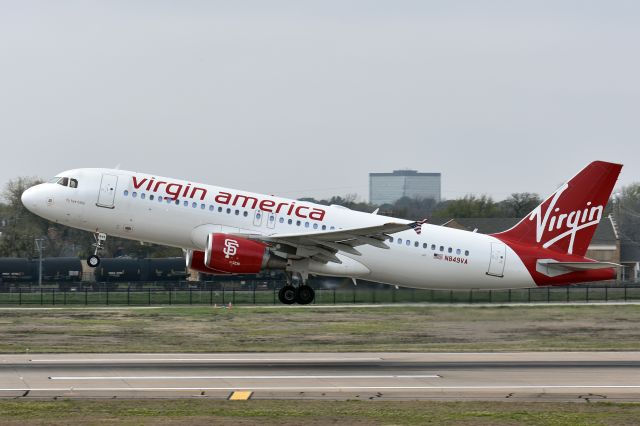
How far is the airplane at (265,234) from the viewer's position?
44.1 metres

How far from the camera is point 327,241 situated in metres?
44.6

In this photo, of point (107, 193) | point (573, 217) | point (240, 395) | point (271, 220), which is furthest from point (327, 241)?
point (573, 217)

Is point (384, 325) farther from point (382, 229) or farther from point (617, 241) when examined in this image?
point (617, 241)

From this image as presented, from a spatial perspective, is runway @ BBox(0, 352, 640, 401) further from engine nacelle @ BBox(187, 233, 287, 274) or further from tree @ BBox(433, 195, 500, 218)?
tree @ BBox(433, 195, 500, 218)

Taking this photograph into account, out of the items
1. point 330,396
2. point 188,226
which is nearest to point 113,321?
point 188,226

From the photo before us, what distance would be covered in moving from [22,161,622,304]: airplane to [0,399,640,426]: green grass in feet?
37.4

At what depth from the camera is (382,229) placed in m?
42.5

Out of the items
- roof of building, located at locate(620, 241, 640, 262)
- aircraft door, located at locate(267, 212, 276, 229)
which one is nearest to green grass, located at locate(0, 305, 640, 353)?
aircraft door, located at locate(267, 212, 276, 229)

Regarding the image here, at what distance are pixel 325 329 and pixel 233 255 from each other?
1620cm

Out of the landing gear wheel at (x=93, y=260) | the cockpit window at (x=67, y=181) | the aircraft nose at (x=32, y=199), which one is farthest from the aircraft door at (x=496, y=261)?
the aircraft nose at (x=32, y=199)

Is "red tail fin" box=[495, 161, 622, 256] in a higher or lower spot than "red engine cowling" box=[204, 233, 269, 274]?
higher

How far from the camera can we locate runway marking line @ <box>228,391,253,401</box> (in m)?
33.1

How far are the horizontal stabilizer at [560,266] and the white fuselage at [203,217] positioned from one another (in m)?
4.63

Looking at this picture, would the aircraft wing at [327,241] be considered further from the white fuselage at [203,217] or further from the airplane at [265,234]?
the white fuselage at [203,217]
